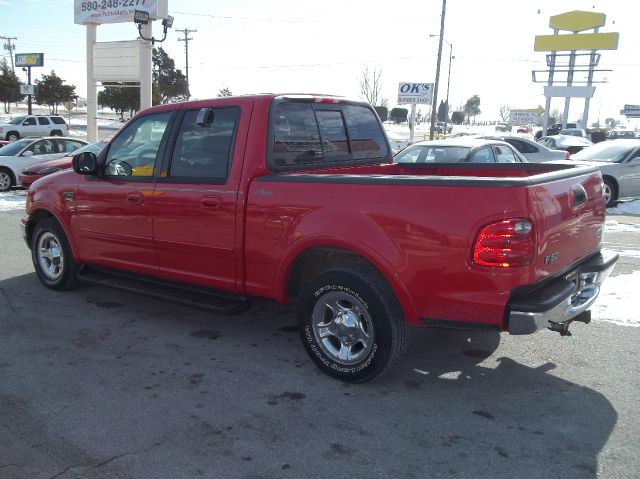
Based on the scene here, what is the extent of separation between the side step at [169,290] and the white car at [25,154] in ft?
37.2

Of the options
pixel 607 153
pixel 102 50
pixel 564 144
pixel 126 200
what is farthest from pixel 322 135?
pixel 564 144

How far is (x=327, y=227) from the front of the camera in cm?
389

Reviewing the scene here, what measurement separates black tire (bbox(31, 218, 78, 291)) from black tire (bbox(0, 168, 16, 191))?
10465 mm

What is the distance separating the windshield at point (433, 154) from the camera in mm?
10289

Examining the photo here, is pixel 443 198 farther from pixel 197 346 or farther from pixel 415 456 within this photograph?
pixel 197 346

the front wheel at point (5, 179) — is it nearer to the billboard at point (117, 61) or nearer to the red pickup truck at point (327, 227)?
the billboard at point (117, 61)

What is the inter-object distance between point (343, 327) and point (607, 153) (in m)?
12.1

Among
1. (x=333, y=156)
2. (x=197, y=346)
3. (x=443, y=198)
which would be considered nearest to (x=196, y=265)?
(x=197, y=346)

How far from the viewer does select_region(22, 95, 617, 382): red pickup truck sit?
11.1 ft

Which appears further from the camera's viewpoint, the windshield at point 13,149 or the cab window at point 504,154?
the windshield at point 13,149

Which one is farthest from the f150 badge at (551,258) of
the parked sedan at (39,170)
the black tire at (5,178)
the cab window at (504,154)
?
the black tire at (5,178)

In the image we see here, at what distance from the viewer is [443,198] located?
342 cm

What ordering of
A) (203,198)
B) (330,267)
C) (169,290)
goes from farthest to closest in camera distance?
(169,290) → (203,198) → (330,267)

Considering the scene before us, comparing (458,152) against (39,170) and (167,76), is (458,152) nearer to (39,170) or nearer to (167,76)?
(39,170)
